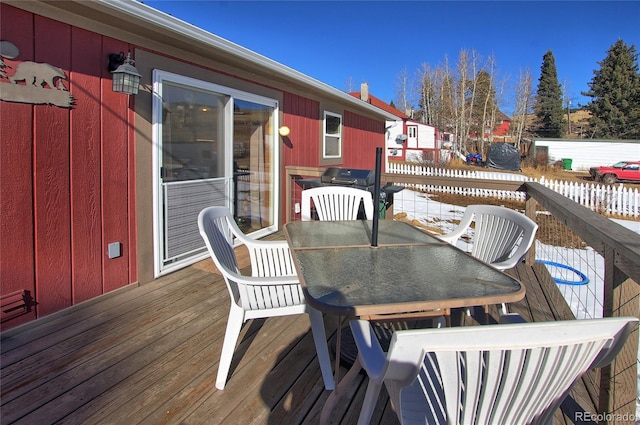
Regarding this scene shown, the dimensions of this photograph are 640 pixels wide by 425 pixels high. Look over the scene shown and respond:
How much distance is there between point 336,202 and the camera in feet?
10.3

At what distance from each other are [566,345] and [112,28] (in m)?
3.24

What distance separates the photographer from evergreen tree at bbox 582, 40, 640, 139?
27469 mm

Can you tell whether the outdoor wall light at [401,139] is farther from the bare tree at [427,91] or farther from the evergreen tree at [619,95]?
the evergreen tree at [619,95]

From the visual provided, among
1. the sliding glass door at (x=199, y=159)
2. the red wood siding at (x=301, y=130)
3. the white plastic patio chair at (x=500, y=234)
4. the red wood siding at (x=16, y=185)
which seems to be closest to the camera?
the white plastic patio chair at (x=500, y=234)

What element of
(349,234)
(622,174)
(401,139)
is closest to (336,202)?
(349,234)

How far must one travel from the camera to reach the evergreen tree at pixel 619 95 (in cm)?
2747

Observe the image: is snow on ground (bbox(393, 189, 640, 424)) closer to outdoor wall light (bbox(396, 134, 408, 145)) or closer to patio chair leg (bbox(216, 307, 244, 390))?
patio chair leg (bbox(216, 307, 244, 390))

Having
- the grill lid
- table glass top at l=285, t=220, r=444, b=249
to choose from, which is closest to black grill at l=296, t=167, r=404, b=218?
the grill lid

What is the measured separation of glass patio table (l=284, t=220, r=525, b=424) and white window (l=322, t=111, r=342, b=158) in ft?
15.0

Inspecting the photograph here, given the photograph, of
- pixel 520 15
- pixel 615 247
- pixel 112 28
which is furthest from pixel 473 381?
pixel 520 15

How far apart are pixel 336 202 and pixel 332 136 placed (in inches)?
155

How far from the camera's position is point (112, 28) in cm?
274

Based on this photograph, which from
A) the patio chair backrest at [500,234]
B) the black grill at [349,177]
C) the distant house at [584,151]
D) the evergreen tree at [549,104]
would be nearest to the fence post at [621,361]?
the patio chair backrest at [500,234]

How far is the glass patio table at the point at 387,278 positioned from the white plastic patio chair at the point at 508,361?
32cm
